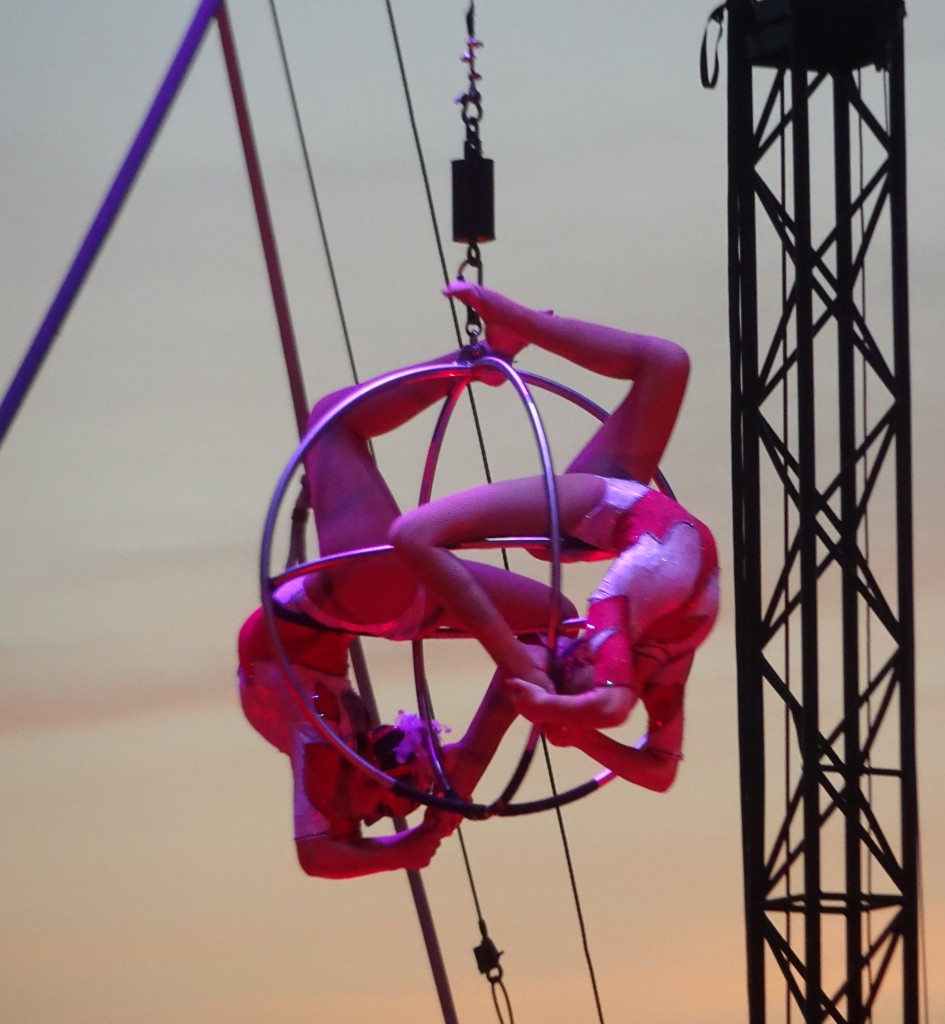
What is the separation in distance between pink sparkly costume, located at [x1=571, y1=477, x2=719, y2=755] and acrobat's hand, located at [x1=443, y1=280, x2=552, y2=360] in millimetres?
347

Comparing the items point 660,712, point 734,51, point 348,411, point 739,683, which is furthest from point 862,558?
point 348,411

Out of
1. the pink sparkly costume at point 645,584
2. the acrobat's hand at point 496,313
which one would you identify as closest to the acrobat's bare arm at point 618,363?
the acrobat's hand at point 496,313

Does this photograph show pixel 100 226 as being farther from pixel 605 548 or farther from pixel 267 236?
pixel 605 548

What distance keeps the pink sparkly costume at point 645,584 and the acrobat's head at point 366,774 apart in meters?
0.49

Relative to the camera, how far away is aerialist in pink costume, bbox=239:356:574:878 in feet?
12.8

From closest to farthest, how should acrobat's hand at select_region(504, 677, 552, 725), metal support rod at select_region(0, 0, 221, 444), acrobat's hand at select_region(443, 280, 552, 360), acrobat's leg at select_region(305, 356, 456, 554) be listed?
acrobat's hand at select_region(504, 677, 552, 725), acrobat's hand at select_region(443, 280, 552, 360), acrobat's leg at select_region(305, 356, 456, 554), metal support rod at select_region(0, 0, 221, 444)

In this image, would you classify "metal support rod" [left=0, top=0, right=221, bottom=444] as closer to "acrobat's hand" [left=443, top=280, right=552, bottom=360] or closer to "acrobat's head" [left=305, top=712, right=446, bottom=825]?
"acrobat's hand" [left=443, top=280, right=552, bottom=360]

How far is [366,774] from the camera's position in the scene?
13.2ft

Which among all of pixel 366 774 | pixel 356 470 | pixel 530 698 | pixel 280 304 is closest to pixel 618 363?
pixel 356 470

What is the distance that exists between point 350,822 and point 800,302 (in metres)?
2.15

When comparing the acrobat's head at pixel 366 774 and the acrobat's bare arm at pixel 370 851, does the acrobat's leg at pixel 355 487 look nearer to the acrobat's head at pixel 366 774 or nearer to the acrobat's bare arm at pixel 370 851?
the acrobat's head at pixel 366 774

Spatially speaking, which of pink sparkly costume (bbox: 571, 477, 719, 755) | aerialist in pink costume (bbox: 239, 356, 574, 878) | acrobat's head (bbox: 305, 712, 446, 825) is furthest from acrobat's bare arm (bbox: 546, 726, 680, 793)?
acrobat's head (bbox: 305, 712, 446, 825)

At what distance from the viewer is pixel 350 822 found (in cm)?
410

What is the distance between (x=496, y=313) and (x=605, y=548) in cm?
49
